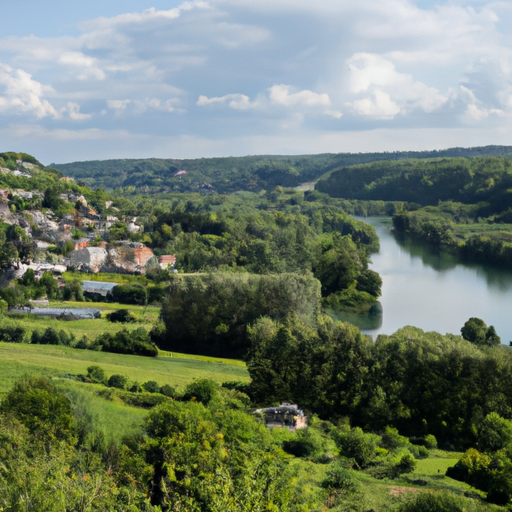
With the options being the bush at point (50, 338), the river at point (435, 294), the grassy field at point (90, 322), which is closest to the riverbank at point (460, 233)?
the river at point (435, 294)

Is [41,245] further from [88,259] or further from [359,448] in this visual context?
[359,448]

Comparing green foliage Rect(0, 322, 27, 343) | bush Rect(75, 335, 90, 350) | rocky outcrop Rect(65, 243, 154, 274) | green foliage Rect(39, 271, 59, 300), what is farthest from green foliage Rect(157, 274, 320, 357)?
rocky outcrop Rect(65, 243, 154, 274)

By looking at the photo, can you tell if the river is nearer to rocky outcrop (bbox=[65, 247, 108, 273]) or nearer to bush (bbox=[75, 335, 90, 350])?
bush (bbox=[75, 335, 90, 350])

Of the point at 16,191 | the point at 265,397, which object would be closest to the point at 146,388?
the point at 265,397

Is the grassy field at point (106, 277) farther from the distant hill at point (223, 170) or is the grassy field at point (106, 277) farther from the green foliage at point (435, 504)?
the distant hill at point (223, 170)

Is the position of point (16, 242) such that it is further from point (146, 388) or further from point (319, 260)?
point (146, 388)
